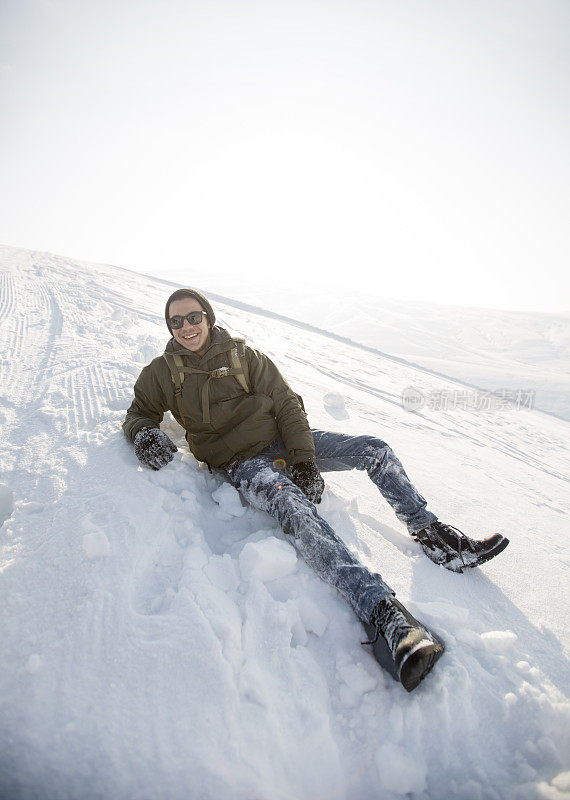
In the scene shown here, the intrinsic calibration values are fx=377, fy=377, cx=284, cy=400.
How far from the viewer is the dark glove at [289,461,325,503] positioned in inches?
93.5

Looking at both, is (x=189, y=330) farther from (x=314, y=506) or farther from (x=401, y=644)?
(x=401, y=644)

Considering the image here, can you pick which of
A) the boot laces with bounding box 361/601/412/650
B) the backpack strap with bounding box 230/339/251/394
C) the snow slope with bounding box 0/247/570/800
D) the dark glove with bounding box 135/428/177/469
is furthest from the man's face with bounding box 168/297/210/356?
the boot laces with bounding box 361/601/412/650

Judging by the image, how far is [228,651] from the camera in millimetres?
1475

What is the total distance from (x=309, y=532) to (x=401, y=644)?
64 cm

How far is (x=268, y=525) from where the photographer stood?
2252 millimetres

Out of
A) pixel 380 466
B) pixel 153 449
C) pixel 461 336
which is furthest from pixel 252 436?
pixel 461 336

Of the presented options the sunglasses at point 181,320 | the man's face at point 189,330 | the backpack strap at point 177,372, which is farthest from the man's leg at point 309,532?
the sunglasses at point 181,320

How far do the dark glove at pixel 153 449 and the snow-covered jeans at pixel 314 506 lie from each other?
0.42 meters

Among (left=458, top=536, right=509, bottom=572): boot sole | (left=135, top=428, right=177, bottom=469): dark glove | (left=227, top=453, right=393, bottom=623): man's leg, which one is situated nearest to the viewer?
(left=227, top=453, right=393, bottom=623): man's leg

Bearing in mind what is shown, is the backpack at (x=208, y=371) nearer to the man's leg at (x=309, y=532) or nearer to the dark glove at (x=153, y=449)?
the dark glove at (x=153, y=449)

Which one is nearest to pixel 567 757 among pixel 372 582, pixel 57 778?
pixel 372 582

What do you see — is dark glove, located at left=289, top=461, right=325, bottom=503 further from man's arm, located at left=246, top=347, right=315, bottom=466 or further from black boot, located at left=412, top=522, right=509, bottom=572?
black boot, located at left=412, top=522, right=509, bottom=572

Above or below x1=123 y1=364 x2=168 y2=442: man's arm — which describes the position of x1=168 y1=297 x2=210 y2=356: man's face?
above

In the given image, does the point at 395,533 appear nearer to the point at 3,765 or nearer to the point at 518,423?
the point at 3,765
